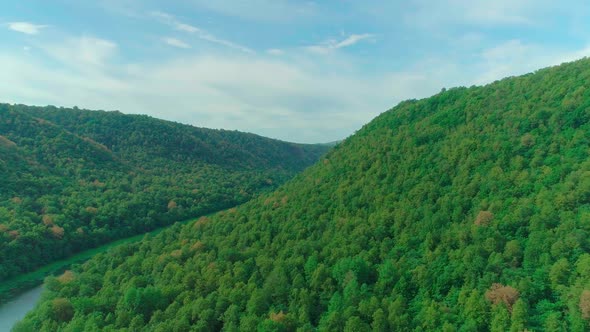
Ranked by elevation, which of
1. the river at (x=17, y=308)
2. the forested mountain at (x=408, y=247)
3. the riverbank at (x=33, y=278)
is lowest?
the river at (x=17, y=308)

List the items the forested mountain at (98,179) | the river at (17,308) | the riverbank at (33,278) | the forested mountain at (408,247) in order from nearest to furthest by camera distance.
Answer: the forested mountain at (408,247)
the river at (17,308)
the riverbank at (33,278)
the forested mountain at (98,179)

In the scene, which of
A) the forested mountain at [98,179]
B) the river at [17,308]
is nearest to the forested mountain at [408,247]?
the river at [17,308]

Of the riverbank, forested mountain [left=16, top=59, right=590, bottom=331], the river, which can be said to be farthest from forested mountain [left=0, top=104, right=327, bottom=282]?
forested mountain [left=16, top=59, right=590, bottom=331]

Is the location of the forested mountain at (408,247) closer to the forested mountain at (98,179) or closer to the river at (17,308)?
the river at (17,308)

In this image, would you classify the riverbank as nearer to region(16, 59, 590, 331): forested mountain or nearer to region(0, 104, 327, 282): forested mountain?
region(0, 104, 327, 282): forested mountain

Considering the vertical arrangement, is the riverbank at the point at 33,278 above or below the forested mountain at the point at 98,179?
below

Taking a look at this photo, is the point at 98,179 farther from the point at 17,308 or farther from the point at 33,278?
the point at 17,308
